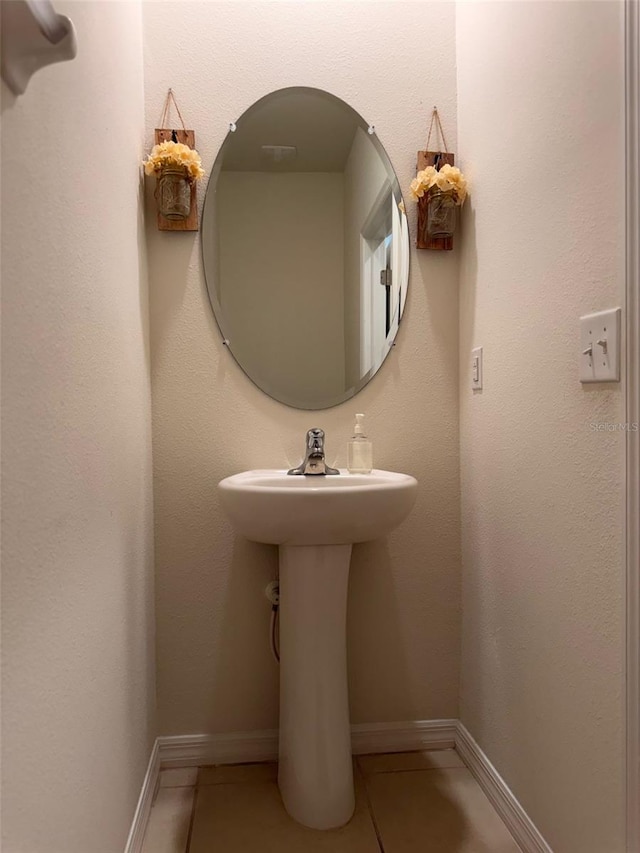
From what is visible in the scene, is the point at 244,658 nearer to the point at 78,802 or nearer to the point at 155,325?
the point at 78,802

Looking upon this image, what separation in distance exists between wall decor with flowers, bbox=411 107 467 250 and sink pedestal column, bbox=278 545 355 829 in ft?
2.86

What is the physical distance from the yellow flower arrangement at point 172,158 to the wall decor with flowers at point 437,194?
1.88 feet

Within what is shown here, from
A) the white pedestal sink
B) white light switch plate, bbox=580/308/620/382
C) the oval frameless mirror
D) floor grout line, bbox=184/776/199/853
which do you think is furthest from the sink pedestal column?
white light switch plate, bbox=580/308/620/382

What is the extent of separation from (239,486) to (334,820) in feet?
2.61

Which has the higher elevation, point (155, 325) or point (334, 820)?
point (155, 325)

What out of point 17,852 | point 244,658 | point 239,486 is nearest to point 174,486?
point 239,486

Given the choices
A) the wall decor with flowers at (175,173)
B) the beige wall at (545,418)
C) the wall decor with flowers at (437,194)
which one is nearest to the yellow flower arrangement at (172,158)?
the wall decor with flowers at (175,173)

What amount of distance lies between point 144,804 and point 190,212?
1421mm

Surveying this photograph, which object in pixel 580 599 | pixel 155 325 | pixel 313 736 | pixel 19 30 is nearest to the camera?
pixel 19 30

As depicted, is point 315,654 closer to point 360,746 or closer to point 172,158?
point 360,746

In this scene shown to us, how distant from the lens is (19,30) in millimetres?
549

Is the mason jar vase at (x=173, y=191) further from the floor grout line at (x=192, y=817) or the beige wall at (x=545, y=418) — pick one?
the floor grout line at (x=192, y=817)

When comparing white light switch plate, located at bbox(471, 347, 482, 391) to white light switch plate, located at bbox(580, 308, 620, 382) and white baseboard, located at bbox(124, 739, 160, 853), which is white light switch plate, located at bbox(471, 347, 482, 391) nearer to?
white light switch plate, located at bbox(580, 308, 620, 382)

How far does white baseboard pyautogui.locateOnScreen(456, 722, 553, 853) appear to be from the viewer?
3.64 feet
